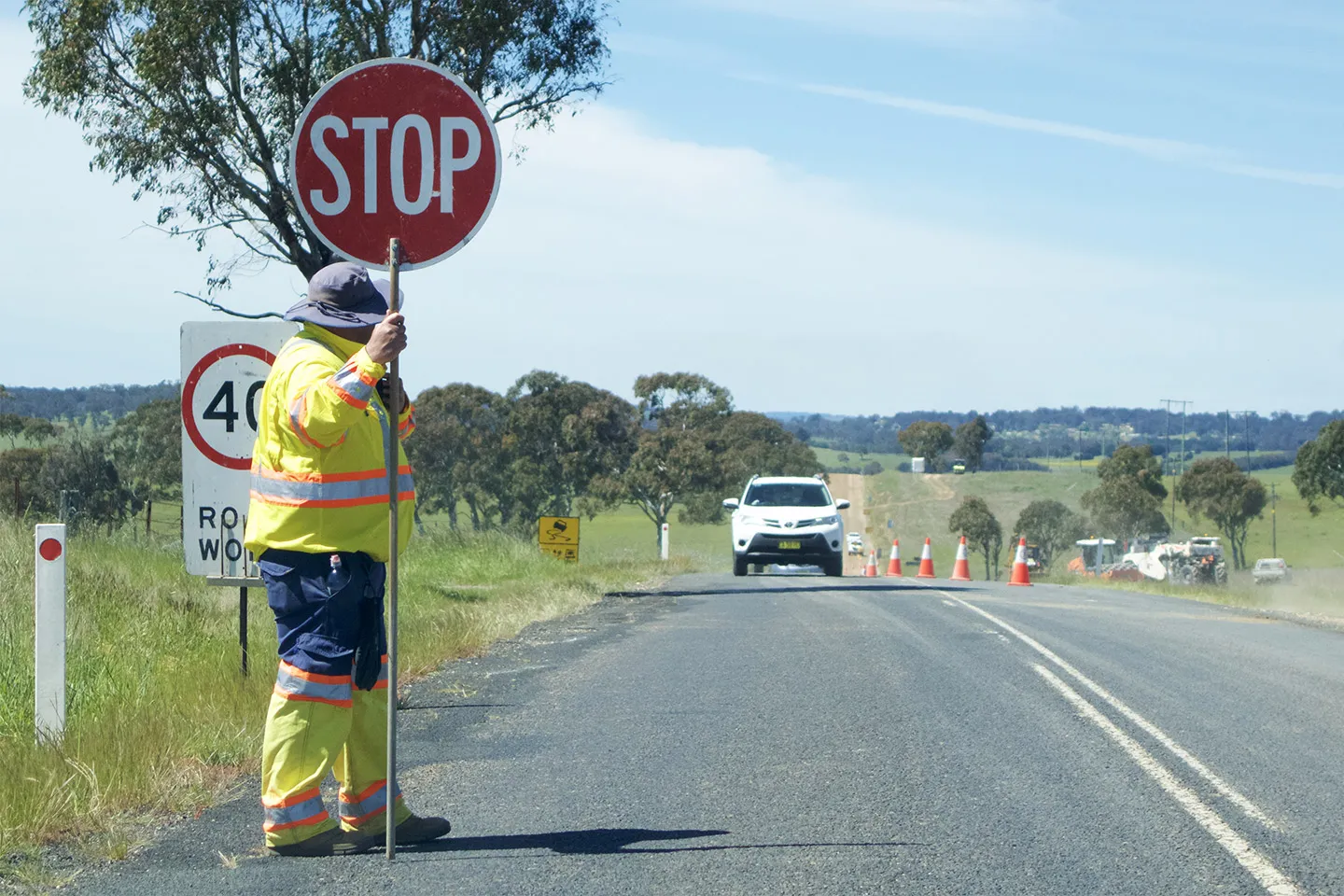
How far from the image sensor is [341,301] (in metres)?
5.10

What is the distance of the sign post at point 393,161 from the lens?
5.31 meters

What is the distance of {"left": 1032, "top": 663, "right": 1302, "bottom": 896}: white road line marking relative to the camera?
16.2ft

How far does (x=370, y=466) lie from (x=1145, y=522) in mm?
84631

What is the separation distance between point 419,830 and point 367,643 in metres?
0.74

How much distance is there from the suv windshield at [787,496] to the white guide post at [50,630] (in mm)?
18259

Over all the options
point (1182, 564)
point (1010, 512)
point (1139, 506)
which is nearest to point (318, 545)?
point (1182, 564)

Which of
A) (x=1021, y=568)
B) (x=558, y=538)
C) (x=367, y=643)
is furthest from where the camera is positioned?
(x=1021, y=568)

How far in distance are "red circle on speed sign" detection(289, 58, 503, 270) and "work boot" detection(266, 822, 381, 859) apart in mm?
2051

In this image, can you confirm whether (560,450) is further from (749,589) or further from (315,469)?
(315,469)

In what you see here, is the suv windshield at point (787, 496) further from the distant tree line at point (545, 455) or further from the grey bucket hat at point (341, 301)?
the distant tree line at point (545, 455)

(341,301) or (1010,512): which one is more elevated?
(341,301)

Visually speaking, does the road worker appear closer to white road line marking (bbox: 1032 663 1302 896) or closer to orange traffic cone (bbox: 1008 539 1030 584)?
white road line marking (bbox: 1032 663 1302 896)

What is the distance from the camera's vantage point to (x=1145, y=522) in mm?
84688

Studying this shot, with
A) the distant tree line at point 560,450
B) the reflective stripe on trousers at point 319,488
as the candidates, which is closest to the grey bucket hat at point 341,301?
the reflective stripe on trousers at point 319,488
